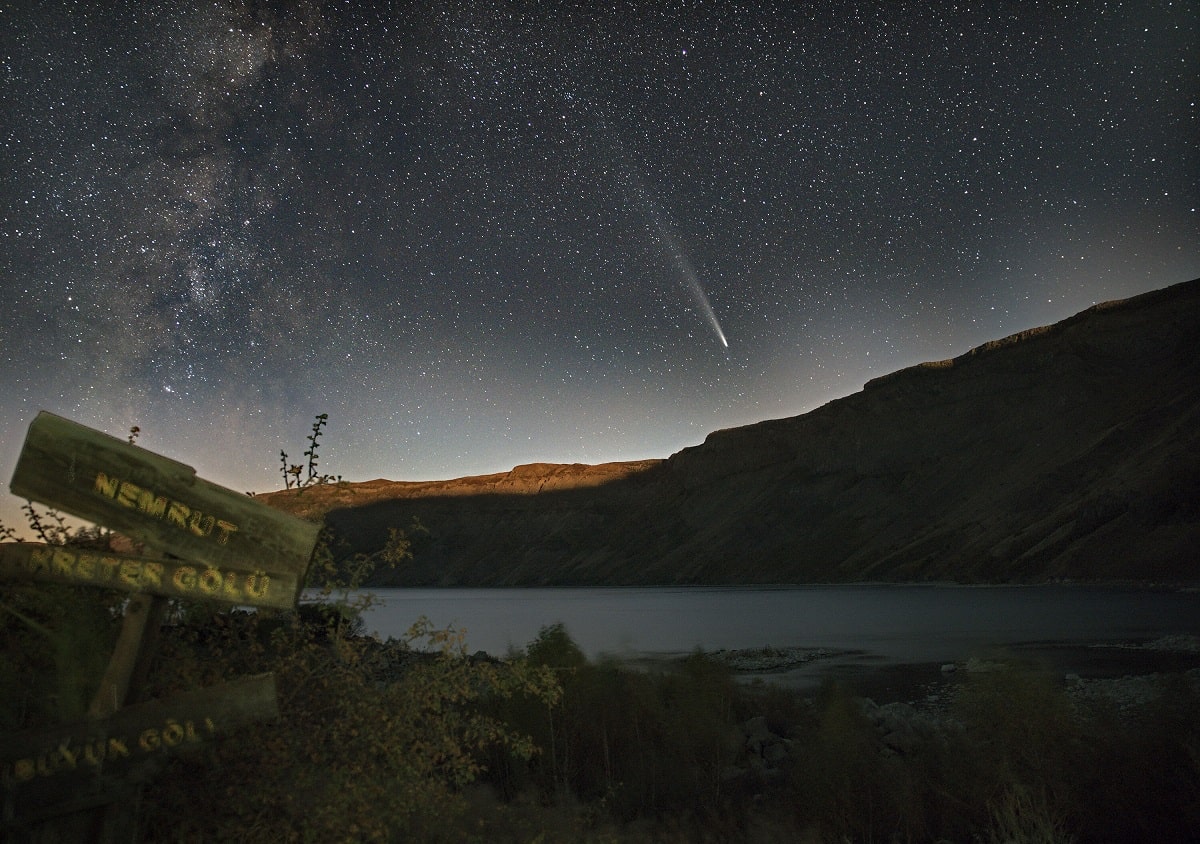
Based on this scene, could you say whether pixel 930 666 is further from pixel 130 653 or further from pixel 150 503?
pixel 150 503

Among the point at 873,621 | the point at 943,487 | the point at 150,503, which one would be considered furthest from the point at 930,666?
the point at 943,487

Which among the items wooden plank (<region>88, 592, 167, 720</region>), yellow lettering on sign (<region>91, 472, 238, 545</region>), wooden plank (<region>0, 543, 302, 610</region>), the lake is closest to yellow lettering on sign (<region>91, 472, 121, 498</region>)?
yellow lettering on sign (<region>91, 472, 238, 545</region>)

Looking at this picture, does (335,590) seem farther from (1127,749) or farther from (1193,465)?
(1193,465)

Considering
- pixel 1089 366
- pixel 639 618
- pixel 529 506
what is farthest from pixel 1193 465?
pixel 529 506

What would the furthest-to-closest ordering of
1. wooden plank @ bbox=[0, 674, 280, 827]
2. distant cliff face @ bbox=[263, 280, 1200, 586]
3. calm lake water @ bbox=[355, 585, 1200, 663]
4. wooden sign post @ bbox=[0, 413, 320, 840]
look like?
distant cliff face @ bbox=[263, 280, 1200, 586] < calm lake water @ bbox=[355, 585, 1200, 663] < wooden sign post @ bbox=[0, 413, 320, 840] < wooden plank @ bbox=[0, 674, 280, 827]

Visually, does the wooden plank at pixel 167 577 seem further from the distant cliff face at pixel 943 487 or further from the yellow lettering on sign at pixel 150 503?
the distant cliff face at pixel 943 487

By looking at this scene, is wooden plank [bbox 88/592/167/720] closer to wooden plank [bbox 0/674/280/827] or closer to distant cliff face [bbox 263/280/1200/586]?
wooden plank [bbox 0/674/280/827]
